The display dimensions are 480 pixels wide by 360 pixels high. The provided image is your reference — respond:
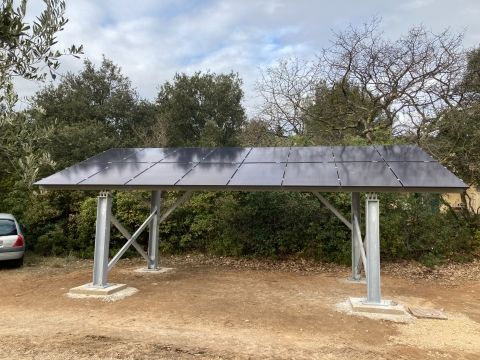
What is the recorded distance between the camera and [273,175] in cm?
777

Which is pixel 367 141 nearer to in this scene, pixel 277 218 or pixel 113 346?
pixel 277 218

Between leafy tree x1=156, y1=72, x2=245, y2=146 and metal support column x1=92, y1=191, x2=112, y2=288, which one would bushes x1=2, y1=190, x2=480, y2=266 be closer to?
metal support column x1=92, y1=191, x2=112, y2=288

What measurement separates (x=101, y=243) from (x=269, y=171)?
3.66 m

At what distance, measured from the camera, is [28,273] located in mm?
10688

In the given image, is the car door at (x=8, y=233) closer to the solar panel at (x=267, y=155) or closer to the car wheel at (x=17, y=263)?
the car wheel at (x=17, y=263)

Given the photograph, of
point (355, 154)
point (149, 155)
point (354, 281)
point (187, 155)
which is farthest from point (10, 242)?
point (355, 154)

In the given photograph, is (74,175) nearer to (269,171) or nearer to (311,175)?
(269,171)

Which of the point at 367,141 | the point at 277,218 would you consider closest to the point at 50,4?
the point at 277,218

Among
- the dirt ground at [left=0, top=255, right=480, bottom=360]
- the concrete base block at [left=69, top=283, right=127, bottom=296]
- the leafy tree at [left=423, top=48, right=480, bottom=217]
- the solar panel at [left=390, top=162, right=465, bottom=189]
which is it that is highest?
the leafy tree at [left=423, top=48, right=480, bottom=217]

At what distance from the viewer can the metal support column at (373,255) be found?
23.5 feet

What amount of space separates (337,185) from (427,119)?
31.4 ft

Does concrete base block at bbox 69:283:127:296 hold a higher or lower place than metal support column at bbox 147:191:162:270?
lower

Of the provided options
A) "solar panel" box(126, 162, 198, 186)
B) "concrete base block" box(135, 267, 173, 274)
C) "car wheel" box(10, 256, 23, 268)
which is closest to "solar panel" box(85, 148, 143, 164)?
"solar panel" box(126, 162, 198, 186)

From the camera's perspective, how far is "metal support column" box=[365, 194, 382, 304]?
7.16 meters
